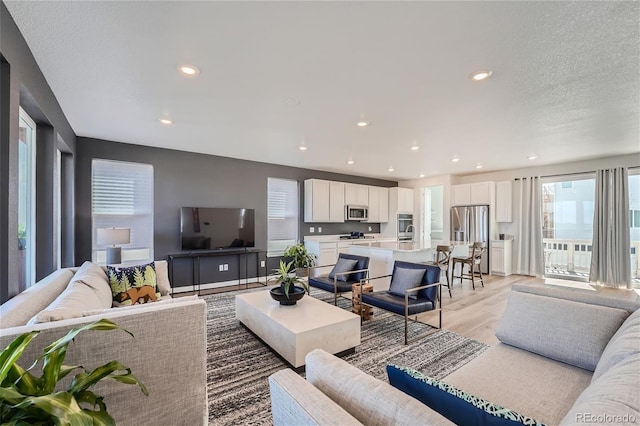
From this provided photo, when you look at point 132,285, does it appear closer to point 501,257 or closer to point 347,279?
point 347,279

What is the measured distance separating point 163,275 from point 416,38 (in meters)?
3.45

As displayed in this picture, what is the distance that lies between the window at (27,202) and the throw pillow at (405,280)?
368cm

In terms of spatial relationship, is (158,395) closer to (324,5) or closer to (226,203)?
(324,5)

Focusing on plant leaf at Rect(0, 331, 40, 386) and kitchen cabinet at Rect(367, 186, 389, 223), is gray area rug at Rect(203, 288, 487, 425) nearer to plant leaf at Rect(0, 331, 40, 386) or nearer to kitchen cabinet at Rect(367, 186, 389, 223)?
plant leaf at Rect(0, 331, 40, 386)

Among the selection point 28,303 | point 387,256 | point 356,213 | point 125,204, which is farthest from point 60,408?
point 356,213

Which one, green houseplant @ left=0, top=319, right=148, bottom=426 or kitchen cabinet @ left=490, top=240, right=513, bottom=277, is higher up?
green houseplant @ left=0, top=319, right=148, bottom=426

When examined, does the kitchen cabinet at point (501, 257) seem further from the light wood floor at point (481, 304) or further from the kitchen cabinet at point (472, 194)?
the kitchen cabinet at point (472, 194)

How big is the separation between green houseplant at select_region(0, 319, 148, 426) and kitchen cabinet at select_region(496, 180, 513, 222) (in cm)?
767

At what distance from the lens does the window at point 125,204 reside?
173 inches

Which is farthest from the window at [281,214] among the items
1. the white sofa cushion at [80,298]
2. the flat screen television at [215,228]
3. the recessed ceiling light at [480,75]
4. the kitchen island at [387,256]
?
the recessed ceiling light at [480,75]

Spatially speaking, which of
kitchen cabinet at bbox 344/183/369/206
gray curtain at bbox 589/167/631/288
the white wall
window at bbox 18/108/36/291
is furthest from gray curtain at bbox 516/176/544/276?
window at bbox 18/108/36/291

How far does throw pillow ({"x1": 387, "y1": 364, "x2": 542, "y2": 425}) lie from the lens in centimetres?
75

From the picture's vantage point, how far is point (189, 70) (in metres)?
2.27

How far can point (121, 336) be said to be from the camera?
1.43 metres
